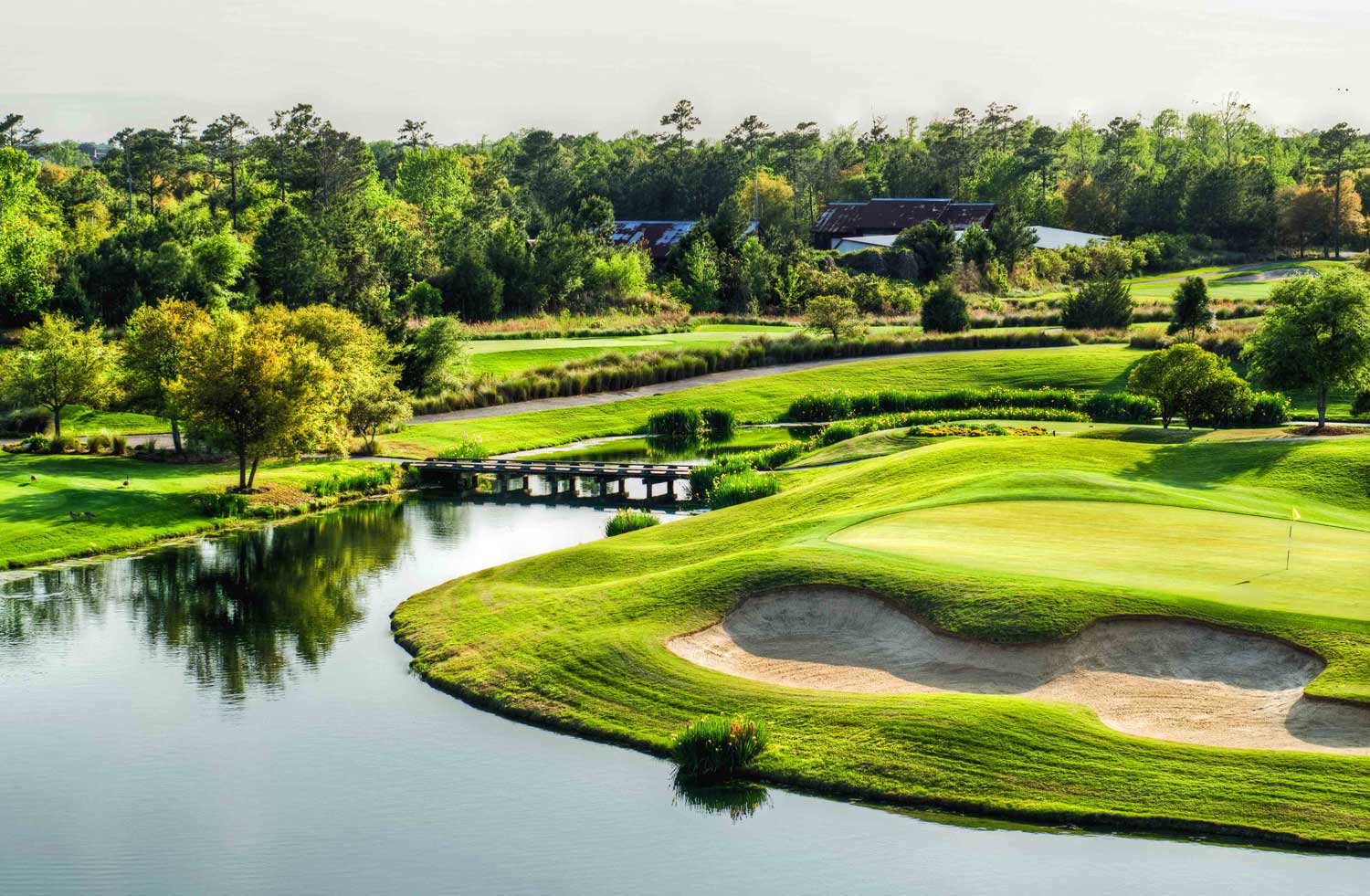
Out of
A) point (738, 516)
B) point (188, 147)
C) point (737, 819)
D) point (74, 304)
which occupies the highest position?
point (188, 147)

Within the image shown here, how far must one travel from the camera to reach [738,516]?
37688 mm

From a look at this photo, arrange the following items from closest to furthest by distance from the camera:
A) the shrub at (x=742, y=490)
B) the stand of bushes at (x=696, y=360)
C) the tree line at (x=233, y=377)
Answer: the shrub at (x=742, y=490) → the tree line at (x=233, y=377) → the stand of bushes at (x=696, y=360)

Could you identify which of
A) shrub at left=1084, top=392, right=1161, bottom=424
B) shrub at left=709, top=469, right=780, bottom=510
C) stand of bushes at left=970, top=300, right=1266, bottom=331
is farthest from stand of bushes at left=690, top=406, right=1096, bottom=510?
stand of bushes at left=970, top=300, right=1266, bottom=331

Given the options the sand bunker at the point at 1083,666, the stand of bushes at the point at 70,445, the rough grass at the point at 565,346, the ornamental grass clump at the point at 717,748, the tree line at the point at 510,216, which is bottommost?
the ornamental grass clump at the point at 717,748

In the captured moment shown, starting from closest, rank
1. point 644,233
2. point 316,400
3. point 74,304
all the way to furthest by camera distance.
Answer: point 316,400, point 74,304, point 644,233

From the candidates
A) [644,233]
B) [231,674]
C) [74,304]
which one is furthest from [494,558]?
[644,233]

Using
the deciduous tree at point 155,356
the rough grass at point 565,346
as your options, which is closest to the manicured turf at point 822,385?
the rough grass at point 565,346

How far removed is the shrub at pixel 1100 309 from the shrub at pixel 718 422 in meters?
29.2

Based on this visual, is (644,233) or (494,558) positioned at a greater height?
(644,233)

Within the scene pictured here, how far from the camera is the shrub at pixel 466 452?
194 ft

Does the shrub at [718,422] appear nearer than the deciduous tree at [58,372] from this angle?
No

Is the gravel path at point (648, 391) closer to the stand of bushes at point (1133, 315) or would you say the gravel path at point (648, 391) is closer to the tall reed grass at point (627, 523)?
the stand of bushes at point (1133, 315)

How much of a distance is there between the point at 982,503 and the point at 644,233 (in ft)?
373

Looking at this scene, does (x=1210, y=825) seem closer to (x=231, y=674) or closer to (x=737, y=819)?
(x=737, y=819)
